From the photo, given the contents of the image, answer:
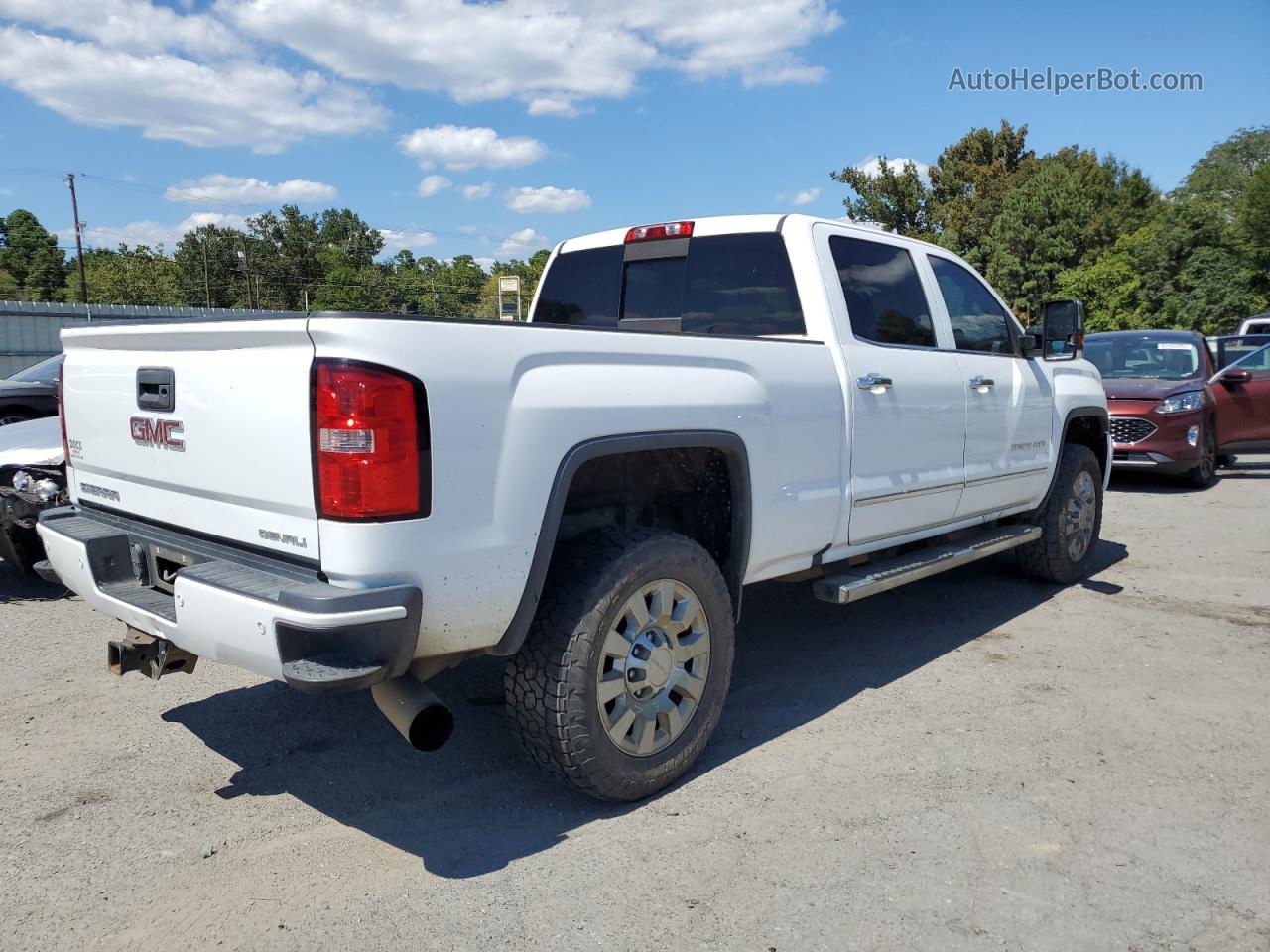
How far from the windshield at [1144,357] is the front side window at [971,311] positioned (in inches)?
268

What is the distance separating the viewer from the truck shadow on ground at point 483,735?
10.4 ft

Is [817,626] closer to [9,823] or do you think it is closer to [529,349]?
[529,349]

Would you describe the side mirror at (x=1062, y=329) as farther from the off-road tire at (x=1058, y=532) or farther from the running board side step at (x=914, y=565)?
the running board side step at (x=914, y=565)

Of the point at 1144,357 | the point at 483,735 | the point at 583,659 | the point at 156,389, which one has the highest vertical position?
the point at 156,389

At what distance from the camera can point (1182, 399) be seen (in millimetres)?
10398

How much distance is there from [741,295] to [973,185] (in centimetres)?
4964

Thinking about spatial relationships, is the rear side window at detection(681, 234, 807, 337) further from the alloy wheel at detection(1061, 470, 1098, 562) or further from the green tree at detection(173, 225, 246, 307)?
the green tree at detection(173, 225, 246, 307)

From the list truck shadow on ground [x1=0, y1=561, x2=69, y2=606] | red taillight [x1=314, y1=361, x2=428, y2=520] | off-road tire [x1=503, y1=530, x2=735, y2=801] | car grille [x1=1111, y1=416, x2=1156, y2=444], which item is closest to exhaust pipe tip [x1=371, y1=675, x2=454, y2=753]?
off-road tire [x1=503, y1=530, x2=735, y2=801]

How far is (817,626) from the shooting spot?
546 centimetres

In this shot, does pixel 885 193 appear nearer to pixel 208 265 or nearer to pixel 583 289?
pixel 583 289

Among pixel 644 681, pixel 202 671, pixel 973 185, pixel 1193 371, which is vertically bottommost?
pixel 202 671

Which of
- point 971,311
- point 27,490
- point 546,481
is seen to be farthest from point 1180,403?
point 27,490

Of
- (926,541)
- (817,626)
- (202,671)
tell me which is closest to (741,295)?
(926,541)

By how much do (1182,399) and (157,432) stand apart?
10.5 metres
